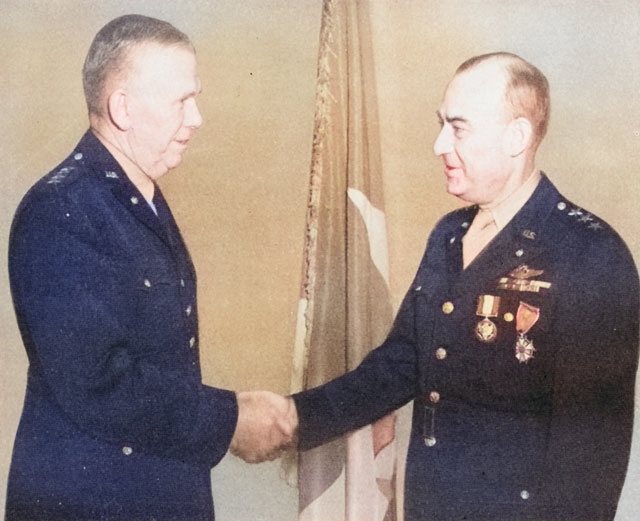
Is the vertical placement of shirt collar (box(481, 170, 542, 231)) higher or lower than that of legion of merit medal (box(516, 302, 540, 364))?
higher

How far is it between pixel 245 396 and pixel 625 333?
36.9 inches

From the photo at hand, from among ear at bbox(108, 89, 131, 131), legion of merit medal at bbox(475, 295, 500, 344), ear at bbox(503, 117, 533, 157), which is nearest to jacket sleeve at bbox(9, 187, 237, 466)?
ear at bbox(108, 89, 131, 131)

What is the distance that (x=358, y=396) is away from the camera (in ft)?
7.09

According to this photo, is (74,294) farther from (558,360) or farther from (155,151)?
(558,360)

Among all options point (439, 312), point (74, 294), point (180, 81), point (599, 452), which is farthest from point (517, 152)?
point (74, 294)

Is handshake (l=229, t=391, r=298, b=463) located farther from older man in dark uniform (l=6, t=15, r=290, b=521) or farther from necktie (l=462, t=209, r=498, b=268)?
necktie (l=462, t=209, r=498, b=268)

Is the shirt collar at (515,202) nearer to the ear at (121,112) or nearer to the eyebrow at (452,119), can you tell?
the eyebrow at (452,119)

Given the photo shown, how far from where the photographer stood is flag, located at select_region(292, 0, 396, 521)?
7.14 feet

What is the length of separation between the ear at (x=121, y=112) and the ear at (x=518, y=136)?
929mm

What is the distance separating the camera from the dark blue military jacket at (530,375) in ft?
6.31

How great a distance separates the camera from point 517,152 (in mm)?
2061

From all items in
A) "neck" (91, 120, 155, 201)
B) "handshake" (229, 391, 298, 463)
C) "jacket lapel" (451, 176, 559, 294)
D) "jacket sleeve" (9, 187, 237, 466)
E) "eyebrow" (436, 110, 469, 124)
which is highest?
"eyebrow" (436, 110, 469, 124)

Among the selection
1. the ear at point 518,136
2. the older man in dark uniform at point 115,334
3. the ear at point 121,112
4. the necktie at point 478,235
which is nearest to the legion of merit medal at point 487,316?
the necktie at point 478,235

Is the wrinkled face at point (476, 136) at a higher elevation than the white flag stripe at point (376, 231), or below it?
higher
